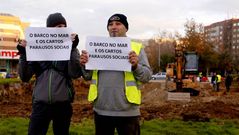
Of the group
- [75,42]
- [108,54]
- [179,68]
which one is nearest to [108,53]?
[108,54]

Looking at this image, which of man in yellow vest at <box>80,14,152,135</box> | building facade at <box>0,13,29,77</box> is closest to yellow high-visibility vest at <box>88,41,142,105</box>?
man in yellow vest at <box>80,14,152,135</box>

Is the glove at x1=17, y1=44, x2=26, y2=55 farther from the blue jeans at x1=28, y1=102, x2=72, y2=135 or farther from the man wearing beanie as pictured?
the blue jeans at x1=28, y1=102, x2=72, y2=135

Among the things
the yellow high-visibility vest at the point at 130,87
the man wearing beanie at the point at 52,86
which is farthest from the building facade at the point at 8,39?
the yellow high-visibility vest at the point at 130,87

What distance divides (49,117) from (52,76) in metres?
0.47

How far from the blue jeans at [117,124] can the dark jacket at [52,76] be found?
488mm

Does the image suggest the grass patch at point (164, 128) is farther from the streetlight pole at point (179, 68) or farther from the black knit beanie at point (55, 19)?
the streetlight pole at point (179, 68)

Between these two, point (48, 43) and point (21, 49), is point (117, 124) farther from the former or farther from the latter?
point (21, 49)

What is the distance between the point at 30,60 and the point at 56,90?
462 millimetres

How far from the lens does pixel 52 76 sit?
16.8 feet

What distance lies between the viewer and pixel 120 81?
492 cm

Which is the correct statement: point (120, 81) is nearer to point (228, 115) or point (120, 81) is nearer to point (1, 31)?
point (228, 115)

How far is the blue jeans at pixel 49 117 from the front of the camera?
16.7 feet

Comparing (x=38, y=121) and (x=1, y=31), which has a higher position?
(x=1, y=31)

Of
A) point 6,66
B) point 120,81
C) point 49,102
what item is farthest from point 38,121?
point 6,66
